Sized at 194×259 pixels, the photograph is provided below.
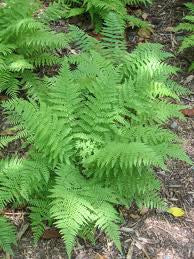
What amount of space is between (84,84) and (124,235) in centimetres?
172

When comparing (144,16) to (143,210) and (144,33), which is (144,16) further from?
(143,210)

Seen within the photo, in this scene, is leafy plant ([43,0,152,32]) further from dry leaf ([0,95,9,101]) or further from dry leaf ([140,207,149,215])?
dry leaf ([140,207,149,215])

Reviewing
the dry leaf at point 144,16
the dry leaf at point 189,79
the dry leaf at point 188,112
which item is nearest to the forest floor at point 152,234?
the dry leaf at point 188,112

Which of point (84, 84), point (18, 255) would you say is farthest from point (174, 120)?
point (18, 255)

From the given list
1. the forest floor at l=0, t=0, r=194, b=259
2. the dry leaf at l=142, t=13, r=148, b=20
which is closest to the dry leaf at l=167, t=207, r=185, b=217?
the forest floor at l=0, t=0, r=194, b=259

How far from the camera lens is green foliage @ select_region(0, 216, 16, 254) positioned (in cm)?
376

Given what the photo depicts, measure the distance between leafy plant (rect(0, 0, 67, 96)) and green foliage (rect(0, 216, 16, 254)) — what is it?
1.76m

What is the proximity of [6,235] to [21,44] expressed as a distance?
8.17 feet

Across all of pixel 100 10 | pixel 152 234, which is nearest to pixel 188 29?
pixel 100 10

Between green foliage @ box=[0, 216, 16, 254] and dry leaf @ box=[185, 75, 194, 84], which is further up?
dry leaf @ box=[185, 75, 194, 84]

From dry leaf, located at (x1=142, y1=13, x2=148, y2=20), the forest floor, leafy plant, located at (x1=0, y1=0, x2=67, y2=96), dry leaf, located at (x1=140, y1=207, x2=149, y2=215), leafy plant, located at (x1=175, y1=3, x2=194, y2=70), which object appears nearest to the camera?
the forest floor

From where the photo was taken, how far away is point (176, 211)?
171 inches

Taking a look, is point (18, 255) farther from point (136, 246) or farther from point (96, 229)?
point (136, 246)

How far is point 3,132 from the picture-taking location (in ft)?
16.0
